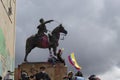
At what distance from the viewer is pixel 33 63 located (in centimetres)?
A: 3228

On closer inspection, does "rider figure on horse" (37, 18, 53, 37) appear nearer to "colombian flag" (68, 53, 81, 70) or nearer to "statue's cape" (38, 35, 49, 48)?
"statue's cape" (38, 35, 49, 48)

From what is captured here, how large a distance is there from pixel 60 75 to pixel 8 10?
5400 mm

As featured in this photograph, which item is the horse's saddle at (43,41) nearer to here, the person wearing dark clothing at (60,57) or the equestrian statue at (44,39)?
the equestrian statue at (44,39)

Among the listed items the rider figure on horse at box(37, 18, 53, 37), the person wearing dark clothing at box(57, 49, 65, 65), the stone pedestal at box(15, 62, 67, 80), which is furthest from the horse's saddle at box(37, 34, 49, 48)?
the stone pedestal at box(15, 62, 67, 80)

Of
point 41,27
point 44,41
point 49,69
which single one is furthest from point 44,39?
point 49,69

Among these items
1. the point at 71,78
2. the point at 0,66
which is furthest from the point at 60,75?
the point at 71,78

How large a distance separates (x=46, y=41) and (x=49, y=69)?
1971mm

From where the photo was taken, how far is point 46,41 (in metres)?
32.9

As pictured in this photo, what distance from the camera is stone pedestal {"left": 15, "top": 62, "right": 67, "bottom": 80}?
31.5 metres

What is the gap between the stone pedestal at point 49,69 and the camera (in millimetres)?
31516

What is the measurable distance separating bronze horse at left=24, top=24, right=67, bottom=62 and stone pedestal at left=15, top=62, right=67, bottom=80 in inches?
32.4

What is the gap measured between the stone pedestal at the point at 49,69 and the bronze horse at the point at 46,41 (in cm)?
82

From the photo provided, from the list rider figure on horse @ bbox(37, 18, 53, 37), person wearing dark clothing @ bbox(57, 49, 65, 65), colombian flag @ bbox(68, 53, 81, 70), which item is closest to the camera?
colombian flag @ bbox(68, 53, 81, 70)

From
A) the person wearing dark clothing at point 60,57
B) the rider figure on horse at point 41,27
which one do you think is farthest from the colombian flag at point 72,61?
the rider figure on horse at point 41,27
